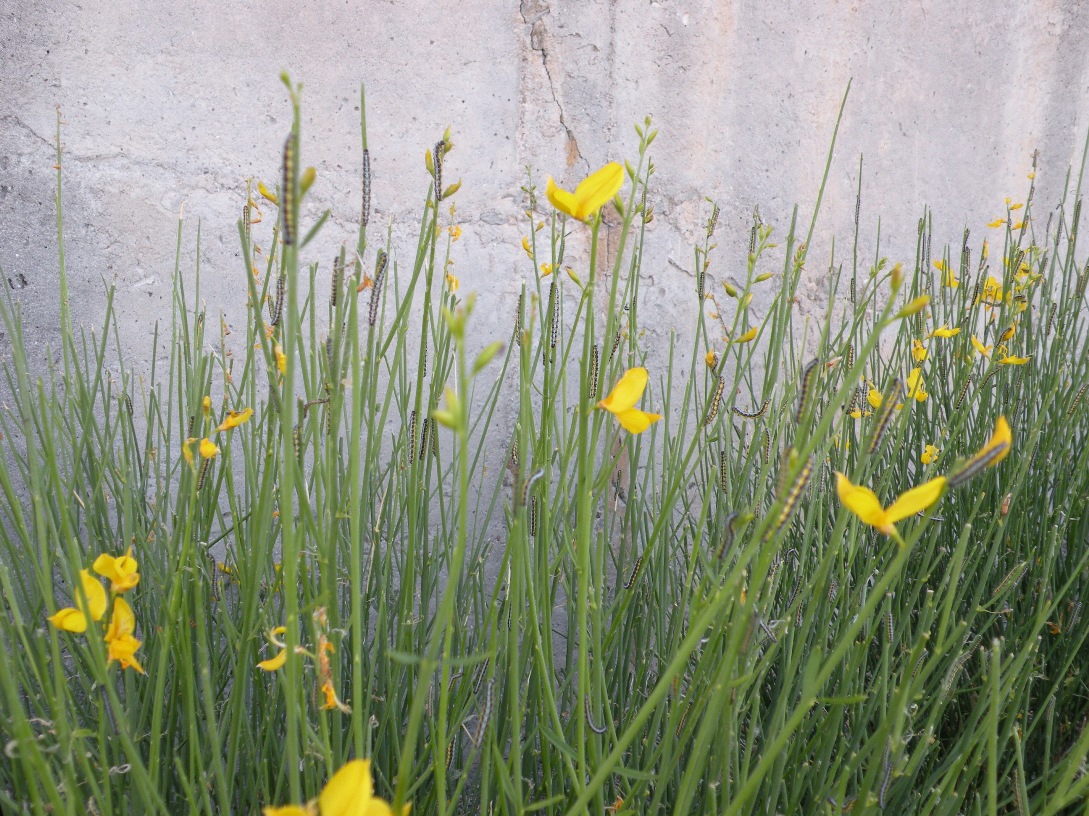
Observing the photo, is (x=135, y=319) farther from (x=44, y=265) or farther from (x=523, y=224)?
(x=523, y=224)

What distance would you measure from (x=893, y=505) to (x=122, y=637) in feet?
1.88

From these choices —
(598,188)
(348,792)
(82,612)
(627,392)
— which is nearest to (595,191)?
(598,188)

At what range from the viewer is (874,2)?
2453 millimetres

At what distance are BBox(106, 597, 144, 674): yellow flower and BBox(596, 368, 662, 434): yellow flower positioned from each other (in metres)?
0.41

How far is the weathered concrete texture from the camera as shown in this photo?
1.62 meters

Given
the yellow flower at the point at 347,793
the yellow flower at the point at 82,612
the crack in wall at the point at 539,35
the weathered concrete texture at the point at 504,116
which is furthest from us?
the crack in wall at the point at 539,35

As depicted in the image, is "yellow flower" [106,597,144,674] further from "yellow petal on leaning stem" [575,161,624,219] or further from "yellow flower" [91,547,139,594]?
"yellow petal on leaning stem" [575,161,624,219]

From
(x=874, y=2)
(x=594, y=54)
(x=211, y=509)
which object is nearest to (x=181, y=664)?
(x=211, y=509)

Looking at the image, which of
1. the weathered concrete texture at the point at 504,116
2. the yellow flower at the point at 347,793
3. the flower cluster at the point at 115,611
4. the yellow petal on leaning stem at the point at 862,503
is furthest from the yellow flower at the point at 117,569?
the weathered concrete texture at the point at 504,116

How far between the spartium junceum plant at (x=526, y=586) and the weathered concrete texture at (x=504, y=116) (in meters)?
0.09

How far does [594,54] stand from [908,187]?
45.4 inches

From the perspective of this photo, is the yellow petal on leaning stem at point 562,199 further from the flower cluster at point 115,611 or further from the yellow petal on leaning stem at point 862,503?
the flower cluster at point 115,611

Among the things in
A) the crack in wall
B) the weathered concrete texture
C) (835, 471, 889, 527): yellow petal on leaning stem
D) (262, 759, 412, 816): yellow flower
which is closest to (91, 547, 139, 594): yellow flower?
(262, 759, 412, 816): yellow flower

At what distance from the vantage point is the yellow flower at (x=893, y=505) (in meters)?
0.42
